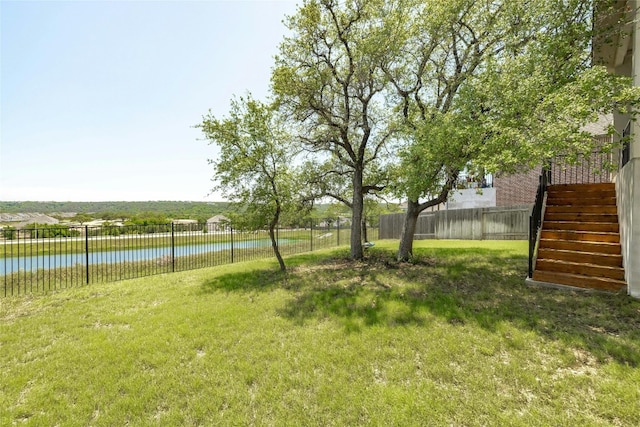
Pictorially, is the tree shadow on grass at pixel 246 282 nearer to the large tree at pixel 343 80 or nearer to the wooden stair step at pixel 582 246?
the large tree at pixel 343 80

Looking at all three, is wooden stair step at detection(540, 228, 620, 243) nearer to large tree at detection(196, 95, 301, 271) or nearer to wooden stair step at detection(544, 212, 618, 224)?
wooden stair step at detection(544, 212, 618, 224)

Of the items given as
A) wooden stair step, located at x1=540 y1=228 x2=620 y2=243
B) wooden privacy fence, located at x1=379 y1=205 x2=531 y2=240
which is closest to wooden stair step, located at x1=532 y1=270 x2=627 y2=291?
wooden stair step, located at x1=540 y1=228 x2=620 y2=243

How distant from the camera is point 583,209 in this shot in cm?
660

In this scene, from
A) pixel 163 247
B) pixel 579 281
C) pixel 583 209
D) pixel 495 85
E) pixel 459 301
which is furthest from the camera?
pixel 163 247

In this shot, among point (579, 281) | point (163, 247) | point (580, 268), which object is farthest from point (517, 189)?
point (163, 247)

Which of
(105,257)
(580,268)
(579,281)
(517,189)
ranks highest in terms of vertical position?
(517,189)

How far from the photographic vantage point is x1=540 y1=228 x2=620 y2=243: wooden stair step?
5520mm

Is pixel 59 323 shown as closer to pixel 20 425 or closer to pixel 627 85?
pixel 20 425

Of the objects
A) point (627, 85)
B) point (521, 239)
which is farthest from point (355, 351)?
point (521, 239)

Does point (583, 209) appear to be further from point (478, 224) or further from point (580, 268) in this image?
point (478, 224)

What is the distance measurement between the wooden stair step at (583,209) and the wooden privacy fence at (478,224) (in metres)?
5.42

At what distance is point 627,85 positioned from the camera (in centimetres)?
Answer: 406

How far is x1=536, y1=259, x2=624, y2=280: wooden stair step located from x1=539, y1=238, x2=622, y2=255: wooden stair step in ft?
1.46

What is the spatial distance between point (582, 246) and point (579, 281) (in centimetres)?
99
